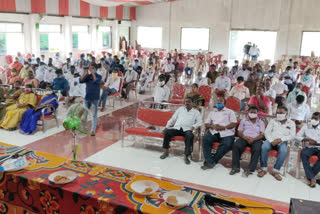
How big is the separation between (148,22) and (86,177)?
22.3 meters

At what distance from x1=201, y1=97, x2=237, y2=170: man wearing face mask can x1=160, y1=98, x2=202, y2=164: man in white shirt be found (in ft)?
0.84

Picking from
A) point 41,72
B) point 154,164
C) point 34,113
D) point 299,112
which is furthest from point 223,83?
point 41,72

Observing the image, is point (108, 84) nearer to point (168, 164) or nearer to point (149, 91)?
point (149, 91)

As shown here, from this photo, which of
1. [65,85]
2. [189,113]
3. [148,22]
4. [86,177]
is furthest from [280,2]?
[86,177]

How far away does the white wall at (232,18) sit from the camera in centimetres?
2017

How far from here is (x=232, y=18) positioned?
2188 cm

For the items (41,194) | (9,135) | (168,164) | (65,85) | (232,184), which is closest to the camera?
(41,194)

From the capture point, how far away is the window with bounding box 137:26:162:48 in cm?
2475

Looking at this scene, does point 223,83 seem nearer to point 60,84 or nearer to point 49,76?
point 60,84

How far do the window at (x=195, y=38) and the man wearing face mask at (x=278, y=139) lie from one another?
1778cm

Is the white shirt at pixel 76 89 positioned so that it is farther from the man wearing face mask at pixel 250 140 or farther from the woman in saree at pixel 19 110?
the man wearing face mask at pixel 250 140

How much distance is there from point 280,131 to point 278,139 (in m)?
0.17

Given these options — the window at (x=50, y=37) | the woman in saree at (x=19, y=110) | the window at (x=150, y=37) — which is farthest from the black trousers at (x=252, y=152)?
the window at (x=150, y=37)

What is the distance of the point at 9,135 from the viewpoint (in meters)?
7.84
